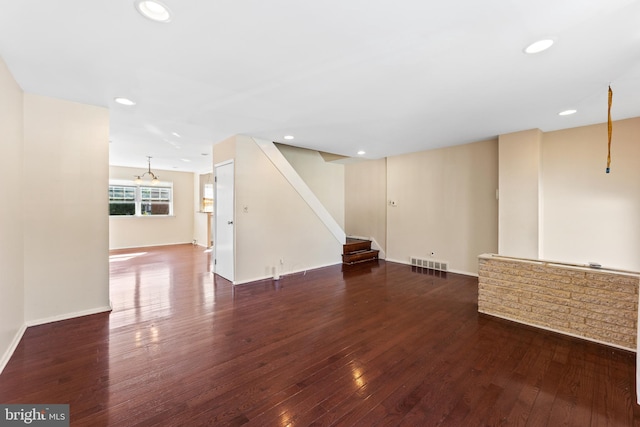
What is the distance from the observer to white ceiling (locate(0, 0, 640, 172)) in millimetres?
1646

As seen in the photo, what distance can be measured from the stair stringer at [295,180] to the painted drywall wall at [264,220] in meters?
0.08

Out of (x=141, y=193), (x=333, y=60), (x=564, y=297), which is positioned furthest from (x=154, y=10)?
(x=141, y=193)

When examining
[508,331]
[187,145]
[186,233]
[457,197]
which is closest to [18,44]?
[187,145]

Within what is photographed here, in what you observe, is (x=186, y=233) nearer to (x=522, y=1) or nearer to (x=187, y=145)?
(x=187, y=145)

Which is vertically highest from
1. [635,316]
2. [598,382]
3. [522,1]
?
[522,1]

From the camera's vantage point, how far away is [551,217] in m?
4.10

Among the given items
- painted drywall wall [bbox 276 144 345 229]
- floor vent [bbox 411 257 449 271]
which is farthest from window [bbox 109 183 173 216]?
floor vent [bbox 411 257 449 271]

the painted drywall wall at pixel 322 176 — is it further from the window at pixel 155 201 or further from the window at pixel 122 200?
the window at pixel 122 200

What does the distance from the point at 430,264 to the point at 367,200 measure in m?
2.22

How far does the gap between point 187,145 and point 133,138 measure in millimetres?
856

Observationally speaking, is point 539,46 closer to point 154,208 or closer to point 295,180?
point 295,180

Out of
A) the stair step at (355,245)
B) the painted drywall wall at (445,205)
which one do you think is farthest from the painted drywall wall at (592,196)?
the stair step at (355,245)

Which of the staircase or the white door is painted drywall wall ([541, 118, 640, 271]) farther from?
the white door

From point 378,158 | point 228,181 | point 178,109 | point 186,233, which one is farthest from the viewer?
point 186,233
